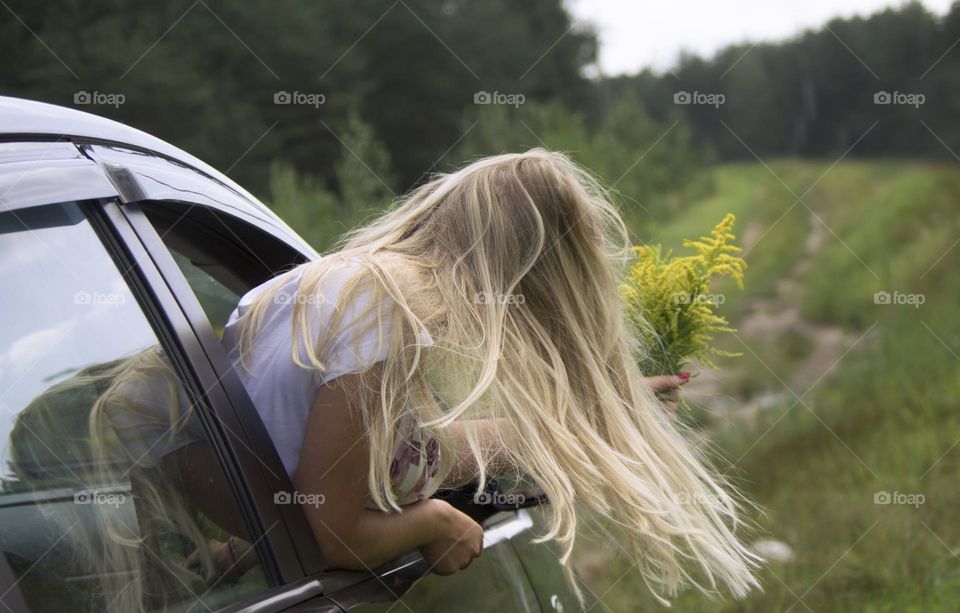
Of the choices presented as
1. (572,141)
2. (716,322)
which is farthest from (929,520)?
(572,141)

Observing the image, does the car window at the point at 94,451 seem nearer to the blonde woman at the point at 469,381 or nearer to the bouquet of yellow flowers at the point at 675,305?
the blonde woman at the point at 469,381

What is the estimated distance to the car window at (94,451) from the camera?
1.48 meters

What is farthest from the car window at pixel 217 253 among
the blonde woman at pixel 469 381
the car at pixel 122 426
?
the blonde woman at pixel 469 381

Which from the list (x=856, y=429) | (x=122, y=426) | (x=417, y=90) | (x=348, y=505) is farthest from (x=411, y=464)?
(x=417, y=90)

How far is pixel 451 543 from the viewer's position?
2111 millimetres

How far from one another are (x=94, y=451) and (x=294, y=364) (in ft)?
1.43

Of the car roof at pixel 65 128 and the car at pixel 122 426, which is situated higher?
the car roof at pixel 65 128

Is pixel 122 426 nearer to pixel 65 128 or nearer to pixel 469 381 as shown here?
pixel 65 128

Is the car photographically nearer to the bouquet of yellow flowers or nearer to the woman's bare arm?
the woman's bare arm

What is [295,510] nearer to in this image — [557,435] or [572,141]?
[557,435]

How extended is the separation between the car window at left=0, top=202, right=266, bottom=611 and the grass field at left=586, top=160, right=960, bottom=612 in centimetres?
123

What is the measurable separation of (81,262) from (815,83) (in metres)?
36.2

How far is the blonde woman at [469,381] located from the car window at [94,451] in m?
0.23

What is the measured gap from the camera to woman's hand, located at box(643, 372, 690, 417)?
8.38 feet
